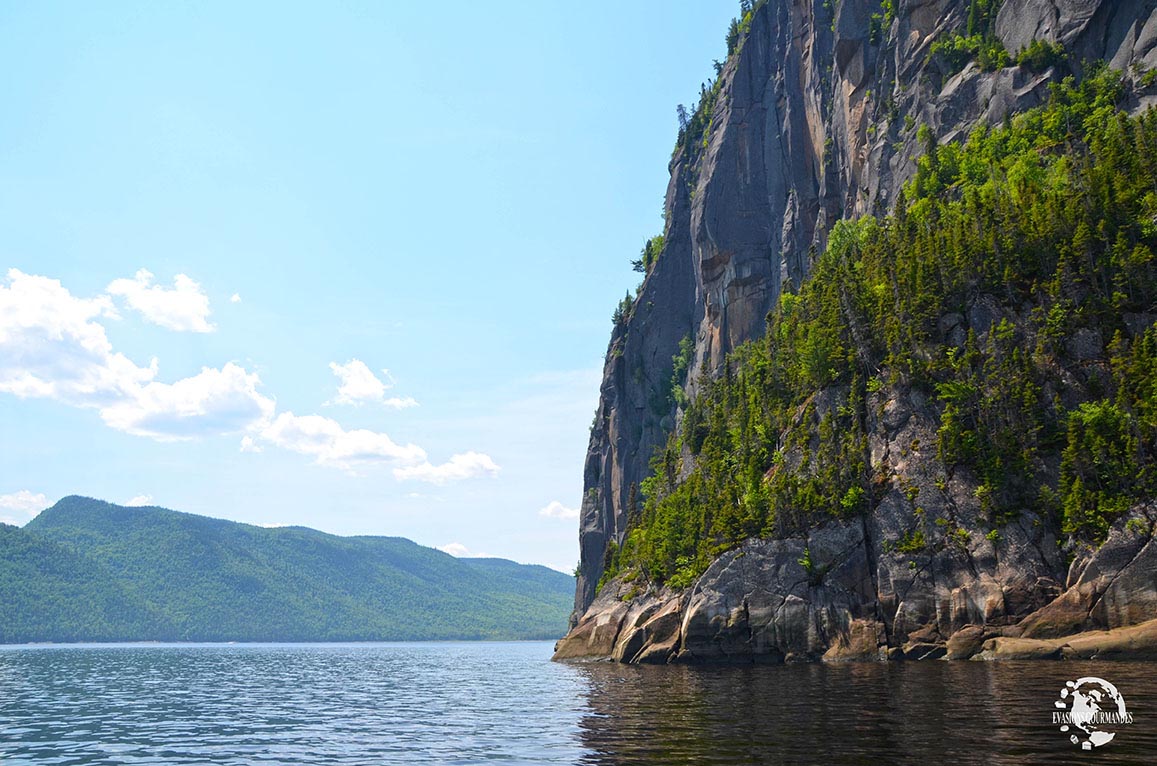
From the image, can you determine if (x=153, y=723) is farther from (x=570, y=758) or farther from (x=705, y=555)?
(x=705, y=555)

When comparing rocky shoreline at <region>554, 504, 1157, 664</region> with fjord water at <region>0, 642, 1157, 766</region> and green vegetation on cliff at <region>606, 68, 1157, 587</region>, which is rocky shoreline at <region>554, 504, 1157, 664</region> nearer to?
green vegetation on cliff at <region>606, 68, 1157, 587</region>

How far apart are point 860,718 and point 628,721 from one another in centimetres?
896

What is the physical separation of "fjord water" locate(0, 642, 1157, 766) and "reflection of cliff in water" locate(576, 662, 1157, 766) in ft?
0.27

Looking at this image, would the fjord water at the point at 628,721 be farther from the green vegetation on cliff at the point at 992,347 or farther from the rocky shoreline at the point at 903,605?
the green vegetation on cliff at the point at 992,347

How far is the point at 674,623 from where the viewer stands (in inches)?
2995

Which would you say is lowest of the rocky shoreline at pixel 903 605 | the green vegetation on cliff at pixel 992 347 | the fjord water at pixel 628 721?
the fjord water at pixel 628 721

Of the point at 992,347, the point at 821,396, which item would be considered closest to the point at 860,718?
the point at 992,347

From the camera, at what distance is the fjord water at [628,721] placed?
24062mm

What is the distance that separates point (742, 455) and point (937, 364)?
26.1 m

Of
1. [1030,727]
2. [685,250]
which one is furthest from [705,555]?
[685,250]

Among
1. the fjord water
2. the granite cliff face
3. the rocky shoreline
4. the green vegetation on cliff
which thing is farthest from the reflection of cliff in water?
the green vegetation on cliff

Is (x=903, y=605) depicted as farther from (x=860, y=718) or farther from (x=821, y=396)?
(x=860, y=718)

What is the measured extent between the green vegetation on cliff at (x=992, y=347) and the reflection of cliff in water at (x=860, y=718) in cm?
1978

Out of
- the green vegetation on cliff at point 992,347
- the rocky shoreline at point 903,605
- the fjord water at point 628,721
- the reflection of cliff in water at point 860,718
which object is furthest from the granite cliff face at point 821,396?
the reflection of cliff in water at point 860,718
